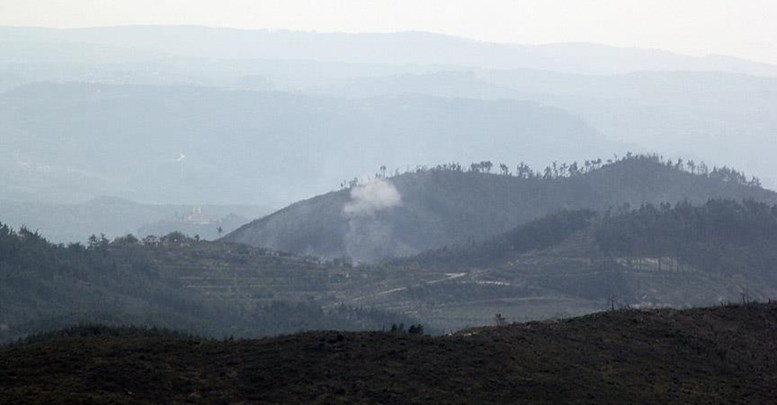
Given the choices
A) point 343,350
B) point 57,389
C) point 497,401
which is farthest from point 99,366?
point 497,401

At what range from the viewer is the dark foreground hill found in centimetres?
5147

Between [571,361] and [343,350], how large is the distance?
1134 cm

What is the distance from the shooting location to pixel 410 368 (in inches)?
2219

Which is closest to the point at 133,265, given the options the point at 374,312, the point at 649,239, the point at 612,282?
the point at 374,312

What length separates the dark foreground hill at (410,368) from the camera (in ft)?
169

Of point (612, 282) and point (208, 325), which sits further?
point (612, 282)

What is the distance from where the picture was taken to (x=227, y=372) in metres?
54.4

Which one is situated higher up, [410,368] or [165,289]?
[410,368]

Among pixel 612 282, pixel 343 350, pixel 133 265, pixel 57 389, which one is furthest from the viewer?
pixel 612 282

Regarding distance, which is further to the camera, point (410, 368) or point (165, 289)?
point (165, 289)

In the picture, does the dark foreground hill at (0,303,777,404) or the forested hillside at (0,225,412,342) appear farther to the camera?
the forested hillside at (0,225,412,342)

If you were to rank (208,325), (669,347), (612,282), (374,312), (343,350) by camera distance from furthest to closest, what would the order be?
(612,282), (374,312), (208,325), (669,347), (343,350)

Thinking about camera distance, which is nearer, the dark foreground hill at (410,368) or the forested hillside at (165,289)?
the dark foreground hill at (410,368)

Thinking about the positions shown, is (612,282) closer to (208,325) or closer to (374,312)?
(374,312)
